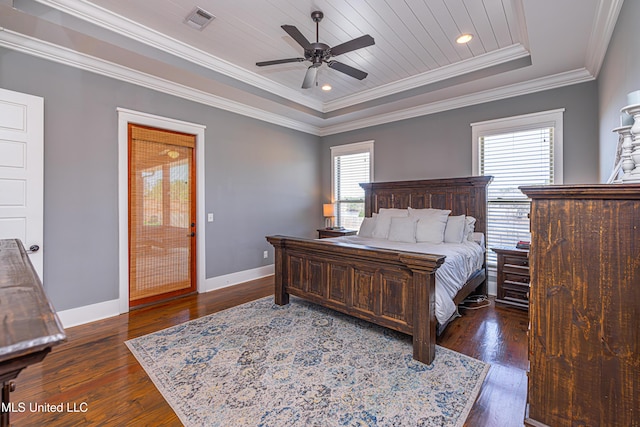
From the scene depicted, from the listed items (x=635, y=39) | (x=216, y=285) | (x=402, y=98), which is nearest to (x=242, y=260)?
(x=216, y=285)

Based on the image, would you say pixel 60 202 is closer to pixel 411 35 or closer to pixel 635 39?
pixel 411 35

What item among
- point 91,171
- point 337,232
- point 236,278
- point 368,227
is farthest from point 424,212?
point 91,171

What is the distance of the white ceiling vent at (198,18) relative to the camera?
2701mm

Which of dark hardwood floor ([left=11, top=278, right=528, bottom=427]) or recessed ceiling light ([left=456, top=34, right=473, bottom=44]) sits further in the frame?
recessed ceiling light ([left=456, top=34, right=473, bottom=44])

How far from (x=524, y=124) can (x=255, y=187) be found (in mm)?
4036

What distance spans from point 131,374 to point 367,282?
2.06m

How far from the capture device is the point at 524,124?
3.78 m

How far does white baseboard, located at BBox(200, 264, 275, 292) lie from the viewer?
4.28m

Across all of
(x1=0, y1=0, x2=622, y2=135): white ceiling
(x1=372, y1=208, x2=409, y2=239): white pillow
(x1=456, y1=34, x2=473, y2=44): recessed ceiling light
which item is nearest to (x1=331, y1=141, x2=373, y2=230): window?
(x1=372, y1=208, x2=409, y2=239): white pillow

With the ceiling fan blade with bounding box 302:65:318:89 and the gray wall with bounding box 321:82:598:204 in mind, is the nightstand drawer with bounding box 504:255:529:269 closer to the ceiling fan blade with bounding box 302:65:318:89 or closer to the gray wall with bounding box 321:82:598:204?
the gray wall with bounding box 321:82:598:204

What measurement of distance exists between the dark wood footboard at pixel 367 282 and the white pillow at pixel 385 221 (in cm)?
143

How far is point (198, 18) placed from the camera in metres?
2.78

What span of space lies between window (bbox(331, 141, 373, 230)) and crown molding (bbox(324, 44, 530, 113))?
2.95 ft

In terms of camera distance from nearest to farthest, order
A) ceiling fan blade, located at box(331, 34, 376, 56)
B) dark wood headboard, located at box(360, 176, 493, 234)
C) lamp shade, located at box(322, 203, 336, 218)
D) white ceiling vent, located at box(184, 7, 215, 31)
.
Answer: ceiling fan blade, located at box(331, 34, 376, 56)
white ceiling vent, located at box(184, 7, 215, 31)
dark wood headboard, located at box(360, 176, 493, 234)
lamp shade, located at box(322, 203, 336, 218)
